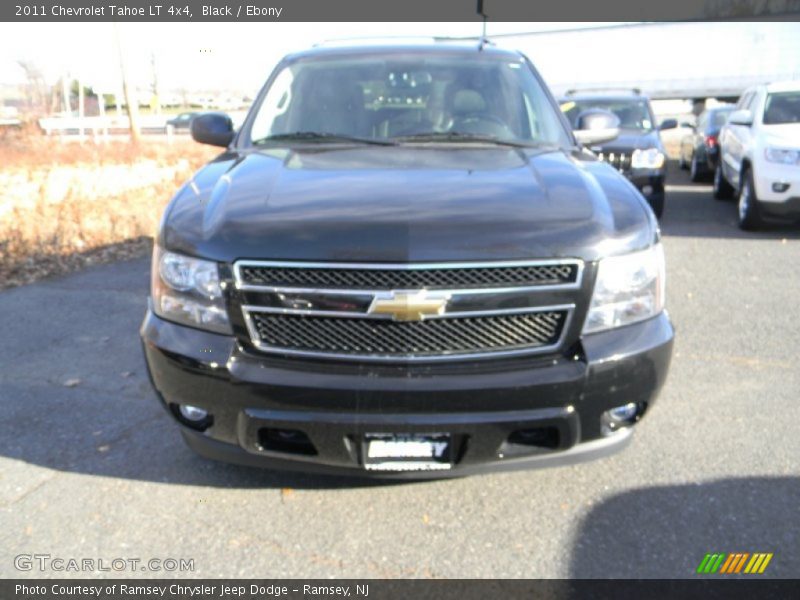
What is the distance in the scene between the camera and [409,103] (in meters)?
4.14

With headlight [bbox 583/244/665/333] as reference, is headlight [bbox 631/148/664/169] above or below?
below

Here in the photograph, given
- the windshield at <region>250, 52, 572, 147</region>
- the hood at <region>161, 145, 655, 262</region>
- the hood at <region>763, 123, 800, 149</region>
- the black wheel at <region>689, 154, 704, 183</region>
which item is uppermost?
the windshield at <region>250, 52, 572, 147</region>

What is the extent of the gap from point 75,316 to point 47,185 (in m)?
9.76

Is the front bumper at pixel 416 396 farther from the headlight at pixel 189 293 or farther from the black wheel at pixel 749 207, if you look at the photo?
the black wheel at pixel 749 207

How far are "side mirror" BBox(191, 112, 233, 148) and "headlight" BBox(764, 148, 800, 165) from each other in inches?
251

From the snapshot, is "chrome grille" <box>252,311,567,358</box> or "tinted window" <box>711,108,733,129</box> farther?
"tinted window" <box>711,108,733,129</box>

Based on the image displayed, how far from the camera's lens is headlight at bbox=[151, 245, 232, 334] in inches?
109

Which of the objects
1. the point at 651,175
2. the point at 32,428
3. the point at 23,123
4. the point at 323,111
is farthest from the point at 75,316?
the point at 23,123

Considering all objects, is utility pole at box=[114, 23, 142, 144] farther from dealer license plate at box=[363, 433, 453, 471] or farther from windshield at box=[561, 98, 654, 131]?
dealer license plate at box=[363, 433, 453, 471]

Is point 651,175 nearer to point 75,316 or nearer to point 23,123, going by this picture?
point 75,316

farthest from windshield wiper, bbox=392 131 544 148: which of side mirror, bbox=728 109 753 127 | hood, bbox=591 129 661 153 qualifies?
side mirror, bbox=728 109 753 127

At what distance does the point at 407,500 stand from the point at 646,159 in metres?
7.01

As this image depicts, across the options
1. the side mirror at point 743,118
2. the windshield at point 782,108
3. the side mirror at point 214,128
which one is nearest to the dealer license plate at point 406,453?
the side mirror at point 214,128

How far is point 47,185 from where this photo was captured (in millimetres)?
14516
